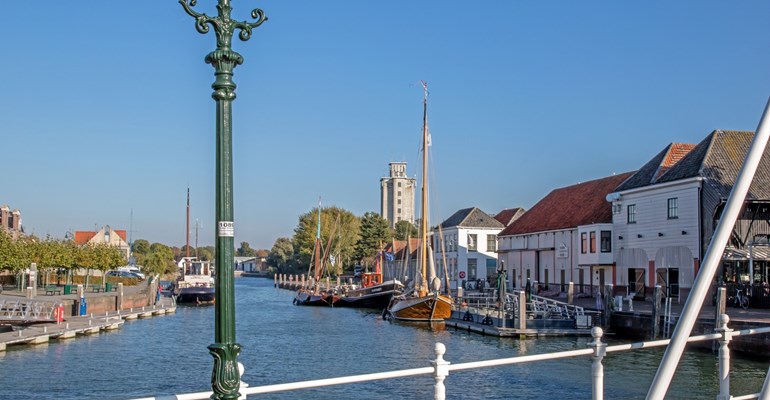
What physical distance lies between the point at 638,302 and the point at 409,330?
510 inches

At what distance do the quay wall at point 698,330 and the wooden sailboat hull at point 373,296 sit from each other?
96.9 feet

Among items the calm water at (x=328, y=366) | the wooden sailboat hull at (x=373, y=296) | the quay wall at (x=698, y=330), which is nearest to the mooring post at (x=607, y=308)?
the quay wall at (x=698, y=330)

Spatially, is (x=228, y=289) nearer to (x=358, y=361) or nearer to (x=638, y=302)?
(x=358, y=361)

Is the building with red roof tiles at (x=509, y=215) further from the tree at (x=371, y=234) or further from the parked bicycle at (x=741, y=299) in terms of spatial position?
the parked bicycle at (x=741, y=299)

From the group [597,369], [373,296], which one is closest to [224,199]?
[597,369]

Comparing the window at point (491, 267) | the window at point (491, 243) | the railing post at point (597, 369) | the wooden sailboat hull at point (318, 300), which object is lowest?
the wooden sailboat hull at point (318, 300)

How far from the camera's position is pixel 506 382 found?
941 inches

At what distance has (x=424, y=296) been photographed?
50.3 meters

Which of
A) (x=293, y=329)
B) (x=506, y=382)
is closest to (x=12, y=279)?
(x=293, y=329)

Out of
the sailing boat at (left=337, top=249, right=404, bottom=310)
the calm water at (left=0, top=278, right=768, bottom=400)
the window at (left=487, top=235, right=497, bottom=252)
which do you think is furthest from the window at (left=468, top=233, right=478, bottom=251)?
the calm water at (left=0, top=278, right=768, bottom=400)

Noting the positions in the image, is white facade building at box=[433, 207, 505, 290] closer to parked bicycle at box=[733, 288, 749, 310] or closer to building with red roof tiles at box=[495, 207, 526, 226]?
building with red roof tiles at box=[495, 207, 526, 226]

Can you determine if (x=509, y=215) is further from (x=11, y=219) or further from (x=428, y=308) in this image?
(x=11, y=219)

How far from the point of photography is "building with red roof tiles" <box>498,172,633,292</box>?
178 feet

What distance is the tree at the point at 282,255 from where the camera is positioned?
14738 centimetres
